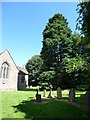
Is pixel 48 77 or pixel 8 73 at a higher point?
pixel 8 73

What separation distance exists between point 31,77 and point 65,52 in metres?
30.1

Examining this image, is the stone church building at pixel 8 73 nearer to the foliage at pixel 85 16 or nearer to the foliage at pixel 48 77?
the foliage at pixel 48 77

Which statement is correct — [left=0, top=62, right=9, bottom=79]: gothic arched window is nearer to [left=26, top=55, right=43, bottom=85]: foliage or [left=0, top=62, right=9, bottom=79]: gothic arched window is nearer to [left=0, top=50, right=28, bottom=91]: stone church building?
[left=0, top=50, right=28, bottom=91]: stone church building

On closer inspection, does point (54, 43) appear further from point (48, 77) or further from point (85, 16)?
point (85, 16)

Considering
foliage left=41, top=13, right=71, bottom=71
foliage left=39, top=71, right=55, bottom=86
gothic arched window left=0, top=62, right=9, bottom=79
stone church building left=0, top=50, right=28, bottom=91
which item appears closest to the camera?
foliage left=39, top=71, right=55, bottom=86

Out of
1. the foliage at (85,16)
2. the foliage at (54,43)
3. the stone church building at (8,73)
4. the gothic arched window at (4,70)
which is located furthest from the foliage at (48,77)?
the foliage at (85,16)

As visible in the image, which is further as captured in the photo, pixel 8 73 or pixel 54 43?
pixel 8 73

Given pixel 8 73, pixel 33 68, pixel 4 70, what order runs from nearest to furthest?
pixel 4 70
pixel 8 73
pixel 33 68

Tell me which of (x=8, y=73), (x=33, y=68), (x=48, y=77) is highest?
(x=33, y=68)

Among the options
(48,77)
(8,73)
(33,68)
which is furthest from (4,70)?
(33,68)

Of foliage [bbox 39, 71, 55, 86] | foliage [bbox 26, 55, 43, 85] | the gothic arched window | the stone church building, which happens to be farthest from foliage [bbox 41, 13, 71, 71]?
foliage [bbox 26, 55, 43, 85]

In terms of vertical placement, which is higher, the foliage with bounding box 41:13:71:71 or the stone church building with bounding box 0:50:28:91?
the foliage with bounding box 41:13:71:71

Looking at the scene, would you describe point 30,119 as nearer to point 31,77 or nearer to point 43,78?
point 43,78

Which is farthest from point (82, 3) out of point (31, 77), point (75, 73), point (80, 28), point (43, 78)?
point (31, 77)
